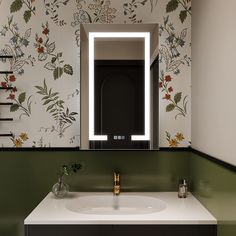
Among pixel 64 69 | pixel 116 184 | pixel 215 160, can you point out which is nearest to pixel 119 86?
pixel 64 69

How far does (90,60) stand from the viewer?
7.36ft

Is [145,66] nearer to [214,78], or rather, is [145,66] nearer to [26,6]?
[214,78]

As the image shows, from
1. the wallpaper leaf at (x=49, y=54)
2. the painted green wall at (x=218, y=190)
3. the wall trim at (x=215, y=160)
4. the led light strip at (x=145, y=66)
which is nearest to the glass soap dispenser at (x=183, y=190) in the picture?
the painted green wall at (x=218, y=190)

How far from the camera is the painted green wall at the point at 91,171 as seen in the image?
2266 mm

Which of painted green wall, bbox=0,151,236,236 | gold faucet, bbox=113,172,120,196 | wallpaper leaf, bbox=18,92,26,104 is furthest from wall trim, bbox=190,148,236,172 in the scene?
wallpaper leaf, bbox=18,92,26,104

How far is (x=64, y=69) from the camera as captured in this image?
2.28 meters

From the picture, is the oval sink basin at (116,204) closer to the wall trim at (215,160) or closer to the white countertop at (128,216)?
the white countertop at (128,216)

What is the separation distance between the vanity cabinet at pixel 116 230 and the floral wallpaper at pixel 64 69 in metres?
0.67

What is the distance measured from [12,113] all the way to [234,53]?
142cm

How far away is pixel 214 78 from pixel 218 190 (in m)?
0.52

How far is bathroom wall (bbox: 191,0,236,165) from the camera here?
4.85ft

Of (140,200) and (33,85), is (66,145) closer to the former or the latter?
(33,85)

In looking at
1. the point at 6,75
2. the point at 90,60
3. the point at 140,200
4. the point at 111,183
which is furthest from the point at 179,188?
→ the point at 6,75

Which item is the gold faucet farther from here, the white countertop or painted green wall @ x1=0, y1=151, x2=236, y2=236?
the white countertop
